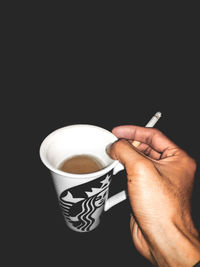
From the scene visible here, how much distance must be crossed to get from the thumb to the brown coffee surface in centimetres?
21

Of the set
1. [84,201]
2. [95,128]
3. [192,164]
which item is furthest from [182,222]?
[95,128]

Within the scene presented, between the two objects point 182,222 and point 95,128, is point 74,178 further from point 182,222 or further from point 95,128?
point 182,222

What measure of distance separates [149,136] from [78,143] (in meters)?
0.31

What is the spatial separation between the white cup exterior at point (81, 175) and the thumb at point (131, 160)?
0.04 meters

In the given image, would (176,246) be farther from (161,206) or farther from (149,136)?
(149,136)

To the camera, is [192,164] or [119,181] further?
[119,181]

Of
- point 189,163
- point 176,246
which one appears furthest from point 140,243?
point 189,163

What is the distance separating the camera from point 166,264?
552 millimetres

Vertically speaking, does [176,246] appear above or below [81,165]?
below

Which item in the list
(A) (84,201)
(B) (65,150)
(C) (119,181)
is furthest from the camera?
(C) (119,181)

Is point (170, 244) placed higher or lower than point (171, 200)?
lower

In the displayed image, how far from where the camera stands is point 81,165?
761 millimetres

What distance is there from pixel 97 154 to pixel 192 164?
0.36m

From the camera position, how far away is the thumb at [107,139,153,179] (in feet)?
1.66
